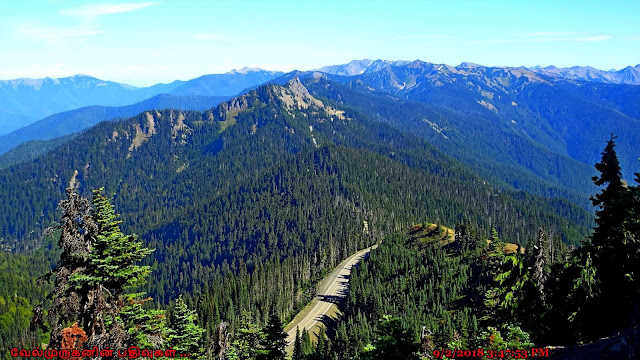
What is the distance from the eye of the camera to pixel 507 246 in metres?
143

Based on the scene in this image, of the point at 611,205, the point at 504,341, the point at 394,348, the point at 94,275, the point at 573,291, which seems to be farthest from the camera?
the point at 573,291

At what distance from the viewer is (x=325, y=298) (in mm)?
139500

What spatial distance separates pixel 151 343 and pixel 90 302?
485 cm

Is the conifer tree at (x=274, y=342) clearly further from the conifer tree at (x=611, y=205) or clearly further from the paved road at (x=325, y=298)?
the paved road at (x=325, y=298)

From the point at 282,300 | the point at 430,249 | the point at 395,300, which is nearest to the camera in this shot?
the point at 395,300

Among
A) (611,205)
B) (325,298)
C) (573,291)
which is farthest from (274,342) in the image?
(325,298)

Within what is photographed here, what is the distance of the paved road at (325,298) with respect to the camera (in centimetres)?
11838

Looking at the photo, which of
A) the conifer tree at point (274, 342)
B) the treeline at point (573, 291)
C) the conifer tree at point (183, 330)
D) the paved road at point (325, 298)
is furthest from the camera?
the paved road at point (325, 298)

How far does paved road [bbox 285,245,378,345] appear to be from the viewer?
118375 millimetres

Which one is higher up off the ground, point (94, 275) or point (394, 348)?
point (94, 275)

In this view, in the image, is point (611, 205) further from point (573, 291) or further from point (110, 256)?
point (110, 256)

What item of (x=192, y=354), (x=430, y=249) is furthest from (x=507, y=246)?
(x=192, y=354)

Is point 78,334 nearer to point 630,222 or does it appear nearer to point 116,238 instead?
point 116,238

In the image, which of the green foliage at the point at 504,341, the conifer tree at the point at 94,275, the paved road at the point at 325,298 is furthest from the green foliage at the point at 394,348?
the paved road at the point at 325,298
